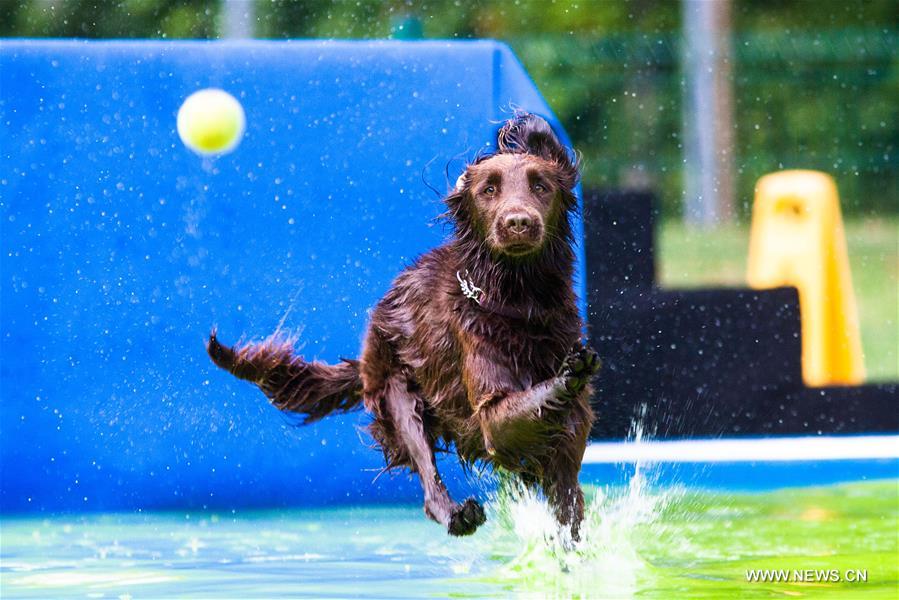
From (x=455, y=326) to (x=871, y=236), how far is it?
9458 mm

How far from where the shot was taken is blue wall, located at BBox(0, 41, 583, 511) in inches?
199

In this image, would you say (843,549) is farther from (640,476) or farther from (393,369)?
(393,369)

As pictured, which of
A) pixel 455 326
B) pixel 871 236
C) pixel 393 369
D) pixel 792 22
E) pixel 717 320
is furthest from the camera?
pixel 792 22

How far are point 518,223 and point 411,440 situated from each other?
0.79 m

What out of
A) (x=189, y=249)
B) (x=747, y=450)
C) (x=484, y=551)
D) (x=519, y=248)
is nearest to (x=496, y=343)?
(x=519, y=248)

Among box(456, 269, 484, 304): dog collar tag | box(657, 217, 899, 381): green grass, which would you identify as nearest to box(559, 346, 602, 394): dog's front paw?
box(456, 269, 484, 304): dog collar tag

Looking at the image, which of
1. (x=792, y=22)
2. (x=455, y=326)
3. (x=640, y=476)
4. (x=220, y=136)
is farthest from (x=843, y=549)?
(x=792, y=22)

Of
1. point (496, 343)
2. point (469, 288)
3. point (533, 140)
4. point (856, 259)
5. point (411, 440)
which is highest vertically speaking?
point (856, 259)

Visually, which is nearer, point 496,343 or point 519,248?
point 519,248

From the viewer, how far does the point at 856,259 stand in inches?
515

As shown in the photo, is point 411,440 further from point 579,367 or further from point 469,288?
point 579,367

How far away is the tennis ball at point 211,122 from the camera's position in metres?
5.01

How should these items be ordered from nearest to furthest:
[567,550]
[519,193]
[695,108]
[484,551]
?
[519,193], [567,550], [484,551], [695,108]

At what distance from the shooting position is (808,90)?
11609mm
